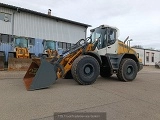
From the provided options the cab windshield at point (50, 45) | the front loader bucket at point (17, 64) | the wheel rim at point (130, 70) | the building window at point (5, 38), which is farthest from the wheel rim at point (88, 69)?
the cab windshield at point (50, 45)

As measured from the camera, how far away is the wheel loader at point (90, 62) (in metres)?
7.02

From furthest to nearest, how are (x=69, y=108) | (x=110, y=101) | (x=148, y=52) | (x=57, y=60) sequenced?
(x=148, y=52) → (x=57, y=60) → (x=110, y=101) → (x=69, y=108)

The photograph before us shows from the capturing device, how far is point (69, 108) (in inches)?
191

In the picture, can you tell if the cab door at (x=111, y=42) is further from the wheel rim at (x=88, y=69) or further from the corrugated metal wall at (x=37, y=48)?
the corrugated metal wall at (x=37, y=48)

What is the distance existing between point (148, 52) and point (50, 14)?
22744 millimetres

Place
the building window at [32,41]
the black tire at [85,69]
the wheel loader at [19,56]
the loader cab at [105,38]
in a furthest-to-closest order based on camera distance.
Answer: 1. the building window at [32,41]
2. the wheel loader at [19,56]
3. the loader cab at [105,38]
4. the black tire at [85,69]

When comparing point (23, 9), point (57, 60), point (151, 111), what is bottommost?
point (151, 111)

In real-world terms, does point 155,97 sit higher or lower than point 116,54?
lower

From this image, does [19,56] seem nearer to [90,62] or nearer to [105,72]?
[105,72]

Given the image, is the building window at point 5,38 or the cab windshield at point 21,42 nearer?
the building window at point 5,38

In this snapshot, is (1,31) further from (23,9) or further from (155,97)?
(155,97)

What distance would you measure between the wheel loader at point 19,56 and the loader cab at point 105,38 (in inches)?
252

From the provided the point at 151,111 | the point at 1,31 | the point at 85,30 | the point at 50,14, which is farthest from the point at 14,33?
the point at 151,111

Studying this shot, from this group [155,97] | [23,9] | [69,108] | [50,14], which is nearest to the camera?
[69,108]
